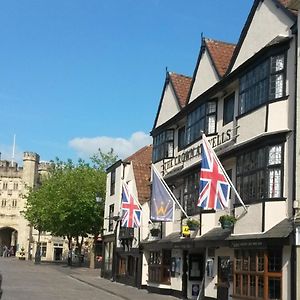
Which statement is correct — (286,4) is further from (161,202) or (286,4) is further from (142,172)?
(142,172)

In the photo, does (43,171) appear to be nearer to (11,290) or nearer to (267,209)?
(11,290)

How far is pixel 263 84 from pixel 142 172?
19.4m

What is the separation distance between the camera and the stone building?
95625 millimetres

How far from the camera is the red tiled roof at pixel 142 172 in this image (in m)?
36.8

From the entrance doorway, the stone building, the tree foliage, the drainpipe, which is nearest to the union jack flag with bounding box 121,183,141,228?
the drainpipe

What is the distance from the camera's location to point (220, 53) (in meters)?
26.4

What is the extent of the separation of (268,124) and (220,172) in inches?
93.4

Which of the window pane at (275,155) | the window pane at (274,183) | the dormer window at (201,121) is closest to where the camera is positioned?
the window pane at (274,183)

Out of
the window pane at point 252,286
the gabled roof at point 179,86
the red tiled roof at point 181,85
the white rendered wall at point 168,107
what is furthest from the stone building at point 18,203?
the window pane at point 252,286

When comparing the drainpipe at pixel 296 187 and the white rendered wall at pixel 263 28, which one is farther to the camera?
the white rendered wall at pixel 263 28

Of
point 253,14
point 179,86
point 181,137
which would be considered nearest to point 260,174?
point 253,14

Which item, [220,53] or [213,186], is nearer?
[213,186]

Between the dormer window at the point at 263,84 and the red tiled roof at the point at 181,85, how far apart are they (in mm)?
9121

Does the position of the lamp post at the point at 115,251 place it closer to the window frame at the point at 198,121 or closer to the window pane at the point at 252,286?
the window frame at the point at 198,121
